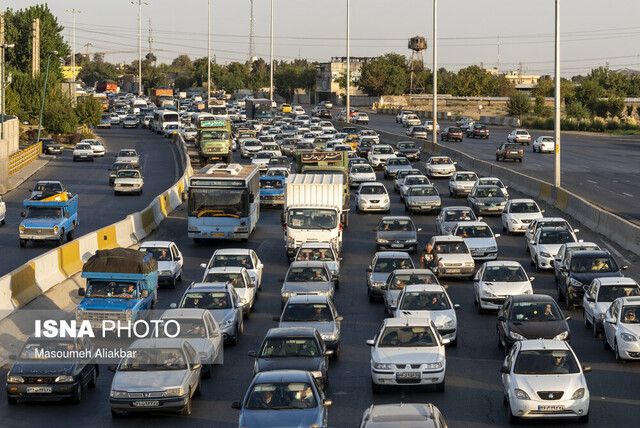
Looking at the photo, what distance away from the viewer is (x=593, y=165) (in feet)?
224

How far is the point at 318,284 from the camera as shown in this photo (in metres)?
27.3

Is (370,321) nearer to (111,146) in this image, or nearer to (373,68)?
(111,146)

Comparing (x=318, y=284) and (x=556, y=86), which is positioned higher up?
(x=556, y=86)

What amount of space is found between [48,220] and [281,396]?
26.0 meters

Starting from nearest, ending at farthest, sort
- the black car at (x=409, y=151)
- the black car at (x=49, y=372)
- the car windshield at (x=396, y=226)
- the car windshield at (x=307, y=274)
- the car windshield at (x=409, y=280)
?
the black car at (x=49, y=372) < the car windshield at (x=409, y=280) < the car windshield at (x=307, y=274) < the car windshield at (x=396, y=226) < the black car at (x=409, y=151)

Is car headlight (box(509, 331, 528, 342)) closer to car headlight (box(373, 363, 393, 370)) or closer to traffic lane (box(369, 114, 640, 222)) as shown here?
car headlight (box(373, 363, 393, 370))

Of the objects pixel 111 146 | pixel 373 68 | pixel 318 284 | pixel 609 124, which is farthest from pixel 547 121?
pixel 318 284

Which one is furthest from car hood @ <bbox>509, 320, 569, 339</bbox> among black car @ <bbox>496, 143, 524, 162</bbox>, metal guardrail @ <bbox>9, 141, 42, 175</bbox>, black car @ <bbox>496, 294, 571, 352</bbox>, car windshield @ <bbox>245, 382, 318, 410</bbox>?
metal guardrail @ <bbox>9, 141, 42, 175</bbox>

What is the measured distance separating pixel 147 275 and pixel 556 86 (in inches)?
1113

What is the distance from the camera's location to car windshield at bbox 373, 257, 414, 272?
96.0 ft

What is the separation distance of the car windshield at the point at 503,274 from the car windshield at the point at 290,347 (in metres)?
8.95

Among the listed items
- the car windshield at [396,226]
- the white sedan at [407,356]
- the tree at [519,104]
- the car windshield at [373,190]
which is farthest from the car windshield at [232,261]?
the tree at [519,104]

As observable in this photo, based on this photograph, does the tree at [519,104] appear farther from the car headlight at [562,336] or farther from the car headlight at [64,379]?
the car headlight at [64,379]

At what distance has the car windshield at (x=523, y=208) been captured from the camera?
40.1 m
